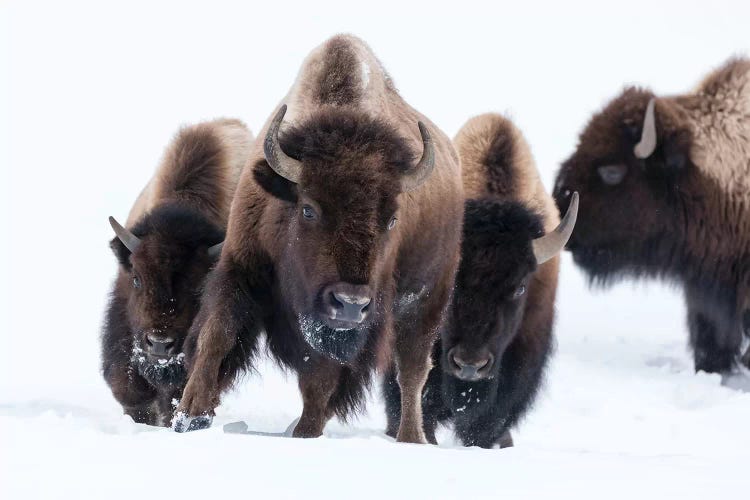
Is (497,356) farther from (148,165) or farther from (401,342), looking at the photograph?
(148,165)

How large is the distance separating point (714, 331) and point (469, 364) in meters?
4.13

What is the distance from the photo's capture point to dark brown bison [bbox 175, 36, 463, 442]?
5.29 m

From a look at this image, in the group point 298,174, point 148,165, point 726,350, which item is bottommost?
point 148,165

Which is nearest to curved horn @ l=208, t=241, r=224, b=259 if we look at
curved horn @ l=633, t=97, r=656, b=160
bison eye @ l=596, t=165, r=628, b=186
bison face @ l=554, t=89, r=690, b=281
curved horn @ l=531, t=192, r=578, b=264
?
curved horn @ l=531, t=192, r=578, b=264

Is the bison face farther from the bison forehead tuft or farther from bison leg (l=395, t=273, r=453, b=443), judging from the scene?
the bison forehead tuft

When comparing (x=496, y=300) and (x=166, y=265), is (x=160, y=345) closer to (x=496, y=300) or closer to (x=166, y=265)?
(x=166, y=265)

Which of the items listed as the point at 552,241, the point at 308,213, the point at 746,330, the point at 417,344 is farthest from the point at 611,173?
the point at 308,213

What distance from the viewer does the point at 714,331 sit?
33.6 feet

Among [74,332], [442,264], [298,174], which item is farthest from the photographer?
[74,332]

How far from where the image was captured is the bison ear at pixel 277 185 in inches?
216

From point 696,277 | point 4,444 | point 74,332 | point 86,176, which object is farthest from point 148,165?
point 4,444

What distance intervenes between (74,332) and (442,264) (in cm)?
670

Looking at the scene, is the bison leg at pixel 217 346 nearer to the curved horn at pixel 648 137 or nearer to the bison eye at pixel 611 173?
the bison eye at pixel 611 173

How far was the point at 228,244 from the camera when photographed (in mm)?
5836
